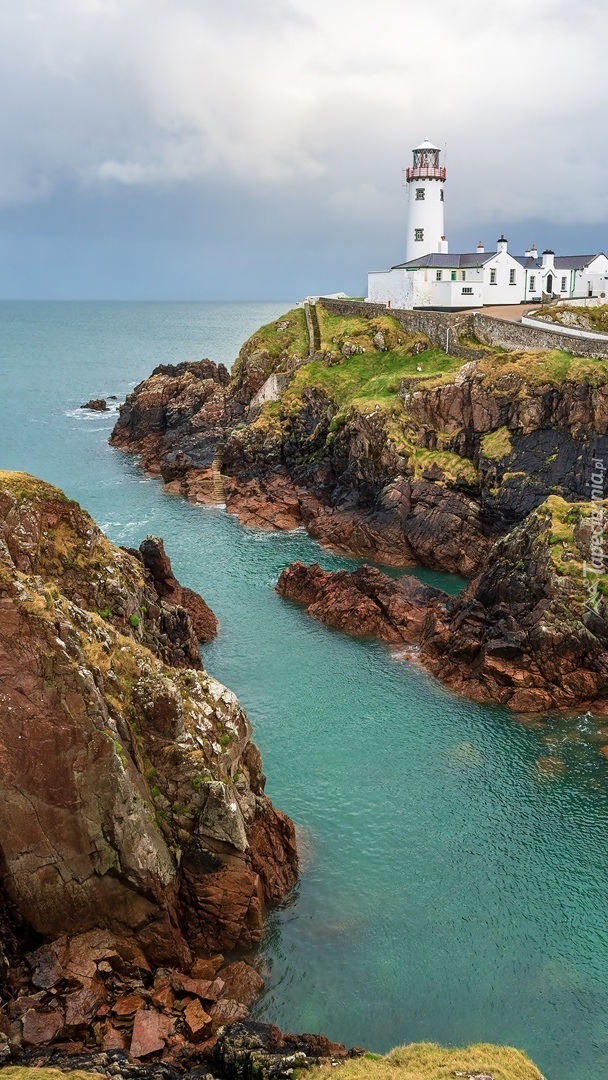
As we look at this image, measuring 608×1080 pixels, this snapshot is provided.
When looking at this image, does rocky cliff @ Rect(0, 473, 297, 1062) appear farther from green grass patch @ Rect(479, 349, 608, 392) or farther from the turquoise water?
green grass patch @ Rect(479, 349, 608, 392)

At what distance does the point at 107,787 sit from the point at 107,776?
40 centimetres

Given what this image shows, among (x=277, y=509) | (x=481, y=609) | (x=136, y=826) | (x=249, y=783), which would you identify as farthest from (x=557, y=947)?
(x=277, y=509)

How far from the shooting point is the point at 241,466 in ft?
302

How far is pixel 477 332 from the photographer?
8869 cm

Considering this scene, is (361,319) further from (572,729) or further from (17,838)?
(17,838)

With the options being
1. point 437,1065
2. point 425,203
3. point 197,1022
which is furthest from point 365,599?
point 425,203

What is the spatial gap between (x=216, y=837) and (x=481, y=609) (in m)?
27.8

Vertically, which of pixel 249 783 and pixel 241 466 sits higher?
pixel 241 466

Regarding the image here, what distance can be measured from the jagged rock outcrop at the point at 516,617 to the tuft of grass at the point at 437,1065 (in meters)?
23.3

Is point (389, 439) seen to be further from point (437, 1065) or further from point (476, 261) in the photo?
point (437, 1065)

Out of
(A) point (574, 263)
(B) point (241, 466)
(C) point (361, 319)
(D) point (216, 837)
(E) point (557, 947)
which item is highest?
(A) point (574, 263)

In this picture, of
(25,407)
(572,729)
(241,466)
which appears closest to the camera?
(572,729)

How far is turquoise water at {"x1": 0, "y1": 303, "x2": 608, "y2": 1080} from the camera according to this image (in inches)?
1163

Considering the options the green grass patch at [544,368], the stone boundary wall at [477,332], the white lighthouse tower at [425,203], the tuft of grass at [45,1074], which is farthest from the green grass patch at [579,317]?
the tuft of grass at [45,1074]
